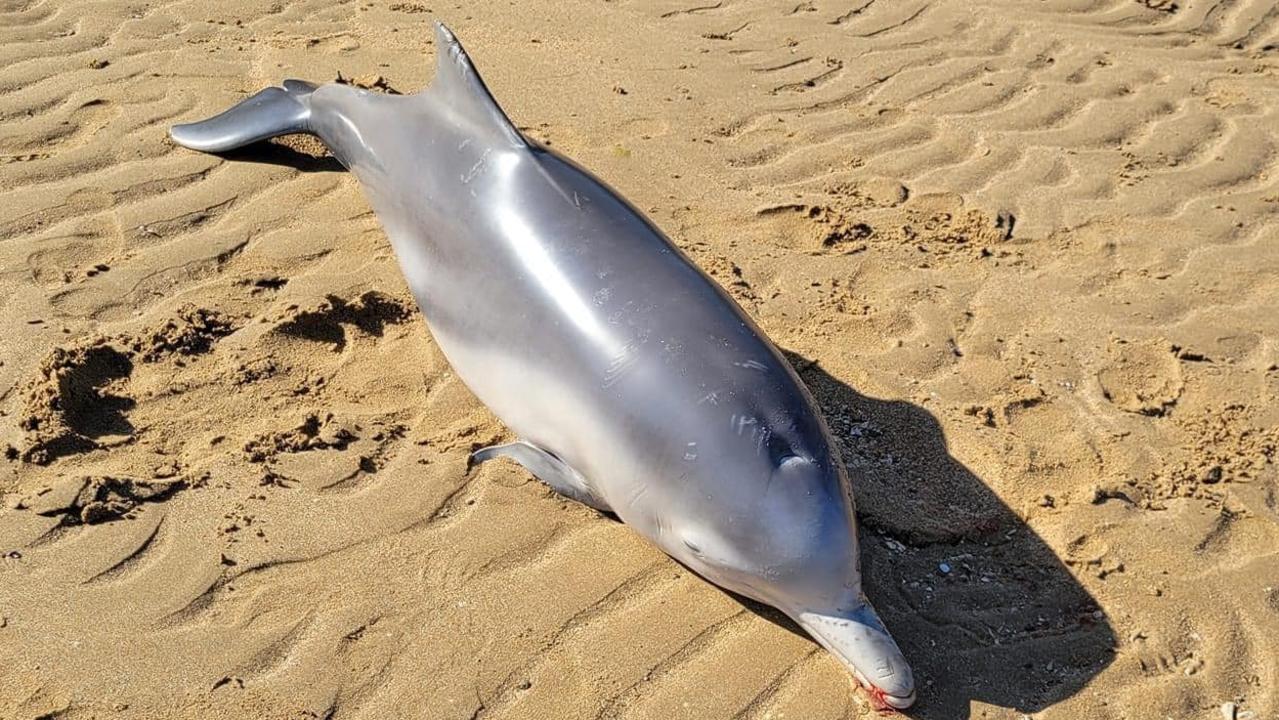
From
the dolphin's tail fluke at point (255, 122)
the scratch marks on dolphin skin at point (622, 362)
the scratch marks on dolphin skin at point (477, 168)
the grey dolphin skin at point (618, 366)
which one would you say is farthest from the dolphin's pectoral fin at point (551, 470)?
the dolphin's tail fluke at point (255, 122)

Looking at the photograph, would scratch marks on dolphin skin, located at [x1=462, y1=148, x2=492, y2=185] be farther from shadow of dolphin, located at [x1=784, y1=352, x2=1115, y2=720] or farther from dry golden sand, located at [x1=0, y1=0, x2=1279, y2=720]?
shadow of dolphin, located at [x1=784, y1=352, x2=1115, y2=720]

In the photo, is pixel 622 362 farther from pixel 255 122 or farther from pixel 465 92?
pixel 255 122

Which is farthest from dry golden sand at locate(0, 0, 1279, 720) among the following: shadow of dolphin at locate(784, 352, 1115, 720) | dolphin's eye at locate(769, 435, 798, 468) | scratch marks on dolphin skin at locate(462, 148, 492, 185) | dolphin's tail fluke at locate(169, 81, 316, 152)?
scratch marks on dolphin skin at locate(462, 148, 492, 185)

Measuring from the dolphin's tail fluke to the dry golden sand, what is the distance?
0.38ft

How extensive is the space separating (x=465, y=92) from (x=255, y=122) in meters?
1.72

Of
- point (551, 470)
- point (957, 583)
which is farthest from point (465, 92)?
point (957, 583)

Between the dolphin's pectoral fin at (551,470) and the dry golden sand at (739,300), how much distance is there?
11 centimetres

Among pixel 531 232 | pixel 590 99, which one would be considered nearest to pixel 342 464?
pixel 531 232

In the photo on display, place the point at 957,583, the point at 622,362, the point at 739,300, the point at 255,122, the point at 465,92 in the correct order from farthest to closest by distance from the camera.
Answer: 1. the point at 255,122
2. the point at 739,300
3. the point at 465,92
4. the point at 957,583
5. the point at 622,362

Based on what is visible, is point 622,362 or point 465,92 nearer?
point 622,362

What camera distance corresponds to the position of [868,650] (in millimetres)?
3574

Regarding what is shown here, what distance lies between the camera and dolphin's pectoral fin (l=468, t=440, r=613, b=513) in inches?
163

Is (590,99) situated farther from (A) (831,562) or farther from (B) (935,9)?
(A) (831,562)

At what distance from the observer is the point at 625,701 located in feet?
11.8
